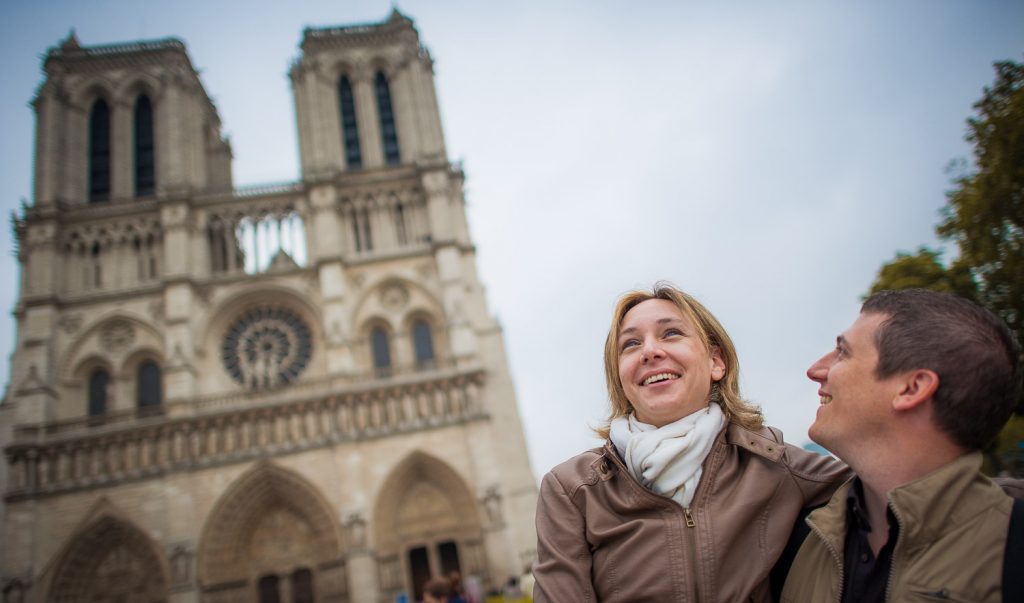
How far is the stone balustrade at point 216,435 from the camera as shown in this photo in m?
19.9

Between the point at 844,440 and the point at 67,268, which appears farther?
the point at 67,268

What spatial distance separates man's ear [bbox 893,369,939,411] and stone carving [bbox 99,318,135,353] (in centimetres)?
2484

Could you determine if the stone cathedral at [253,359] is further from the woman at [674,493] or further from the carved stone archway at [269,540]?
the woman at [674,493]

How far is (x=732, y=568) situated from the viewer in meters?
1.85

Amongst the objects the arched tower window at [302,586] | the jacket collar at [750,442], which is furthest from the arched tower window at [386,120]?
the jacket collar at [750,442]

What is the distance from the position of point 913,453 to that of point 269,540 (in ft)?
71.3

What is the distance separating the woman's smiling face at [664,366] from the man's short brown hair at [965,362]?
598 mm

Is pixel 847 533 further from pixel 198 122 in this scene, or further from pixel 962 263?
pixel 198 122

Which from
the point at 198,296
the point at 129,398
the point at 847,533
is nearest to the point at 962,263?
the point at 847,533

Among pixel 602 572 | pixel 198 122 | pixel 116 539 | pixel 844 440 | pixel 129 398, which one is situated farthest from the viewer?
pixel 198 122

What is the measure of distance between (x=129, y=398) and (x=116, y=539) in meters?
4.46

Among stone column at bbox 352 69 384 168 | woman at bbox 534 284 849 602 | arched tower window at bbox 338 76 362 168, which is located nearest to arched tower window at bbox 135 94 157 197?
arched tower window at bbox 338 76 362 168

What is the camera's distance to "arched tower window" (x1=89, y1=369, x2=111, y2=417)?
72.1 feet

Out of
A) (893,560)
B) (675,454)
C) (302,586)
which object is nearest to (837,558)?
(893,560)
